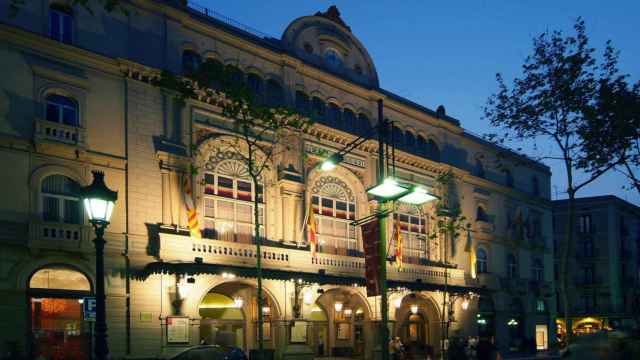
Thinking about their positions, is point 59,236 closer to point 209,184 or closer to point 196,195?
point 196,195

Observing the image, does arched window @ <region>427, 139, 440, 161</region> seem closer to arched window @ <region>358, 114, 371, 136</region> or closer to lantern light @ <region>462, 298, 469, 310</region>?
arched window @ <region>358, 114, 371, 136</region>

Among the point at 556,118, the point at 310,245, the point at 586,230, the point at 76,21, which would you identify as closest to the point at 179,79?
the point at 76,21

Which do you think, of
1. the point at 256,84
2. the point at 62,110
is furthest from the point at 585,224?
the point at 62,110

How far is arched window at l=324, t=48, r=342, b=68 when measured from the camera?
4041 centimetres

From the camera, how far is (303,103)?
124 feet

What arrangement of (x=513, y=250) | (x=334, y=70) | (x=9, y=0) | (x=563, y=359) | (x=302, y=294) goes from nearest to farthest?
1. (x=563, y=359)
2. (x=9, y=0)
3. (x=302, y=294)
4. (x=334, y=70)
5. (x=513, y=250)

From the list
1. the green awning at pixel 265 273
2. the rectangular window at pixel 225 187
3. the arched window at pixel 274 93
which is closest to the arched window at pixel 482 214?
the green awning at pixel 265 273

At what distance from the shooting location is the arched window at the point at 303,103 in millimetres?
37375

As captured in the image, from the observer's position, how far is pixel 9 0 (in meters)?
25.7

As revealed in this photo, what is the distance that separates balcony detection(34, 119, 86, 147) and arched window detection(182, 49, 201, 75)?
19.6ft

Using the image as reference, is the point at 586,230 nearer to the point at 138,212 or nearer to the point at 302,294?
the point at 302,294

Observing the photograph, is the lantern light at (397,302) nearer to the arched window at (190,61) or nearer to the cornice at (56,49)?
the arched window at (190,61)

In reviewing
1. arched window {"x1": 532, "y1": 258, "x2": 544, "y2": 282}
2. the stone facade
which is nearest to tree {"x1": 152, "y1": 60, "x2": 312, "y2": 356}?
arched window {"x1": 532, "y1": 258, "x2": 544, "y2": 282}

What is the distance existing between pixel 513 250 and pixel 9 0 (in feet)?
130
